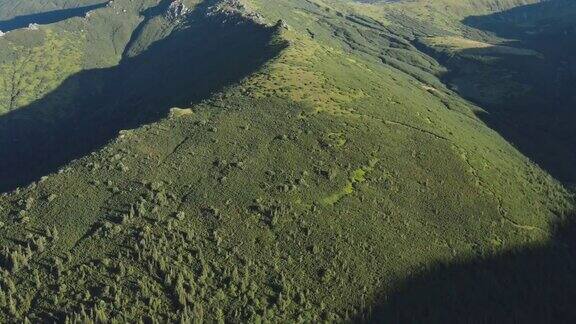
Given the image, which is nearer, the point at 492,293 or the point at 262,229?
the point at 262,229

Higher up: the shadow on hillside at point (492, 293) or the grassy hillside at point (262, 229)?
the grassy hillside at point (262, 229)

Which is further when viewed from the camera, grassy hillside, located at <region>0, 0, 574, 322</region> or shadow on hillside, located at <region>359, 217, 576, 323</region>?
shadow on hillside, located at <region>359, 217, 576, 323</region>

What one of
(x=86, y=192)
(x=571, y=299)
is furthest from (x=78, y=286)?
(x=571, y=299)

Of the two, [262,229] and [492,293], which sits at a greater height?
[262,229]

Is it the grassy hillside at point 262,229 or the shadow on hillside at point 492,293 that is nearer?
the grassy hillside at point 262,229

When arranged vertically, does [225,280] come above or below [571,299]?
above

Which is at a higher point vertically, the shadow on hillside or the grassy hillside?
the grassy hillside

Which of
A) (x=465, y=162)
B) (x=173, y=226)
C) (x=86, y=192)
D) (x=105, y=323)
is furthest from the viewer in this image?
(x=465, y=162)

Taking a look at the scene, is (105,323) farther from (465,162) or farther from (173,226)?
(465,162)
